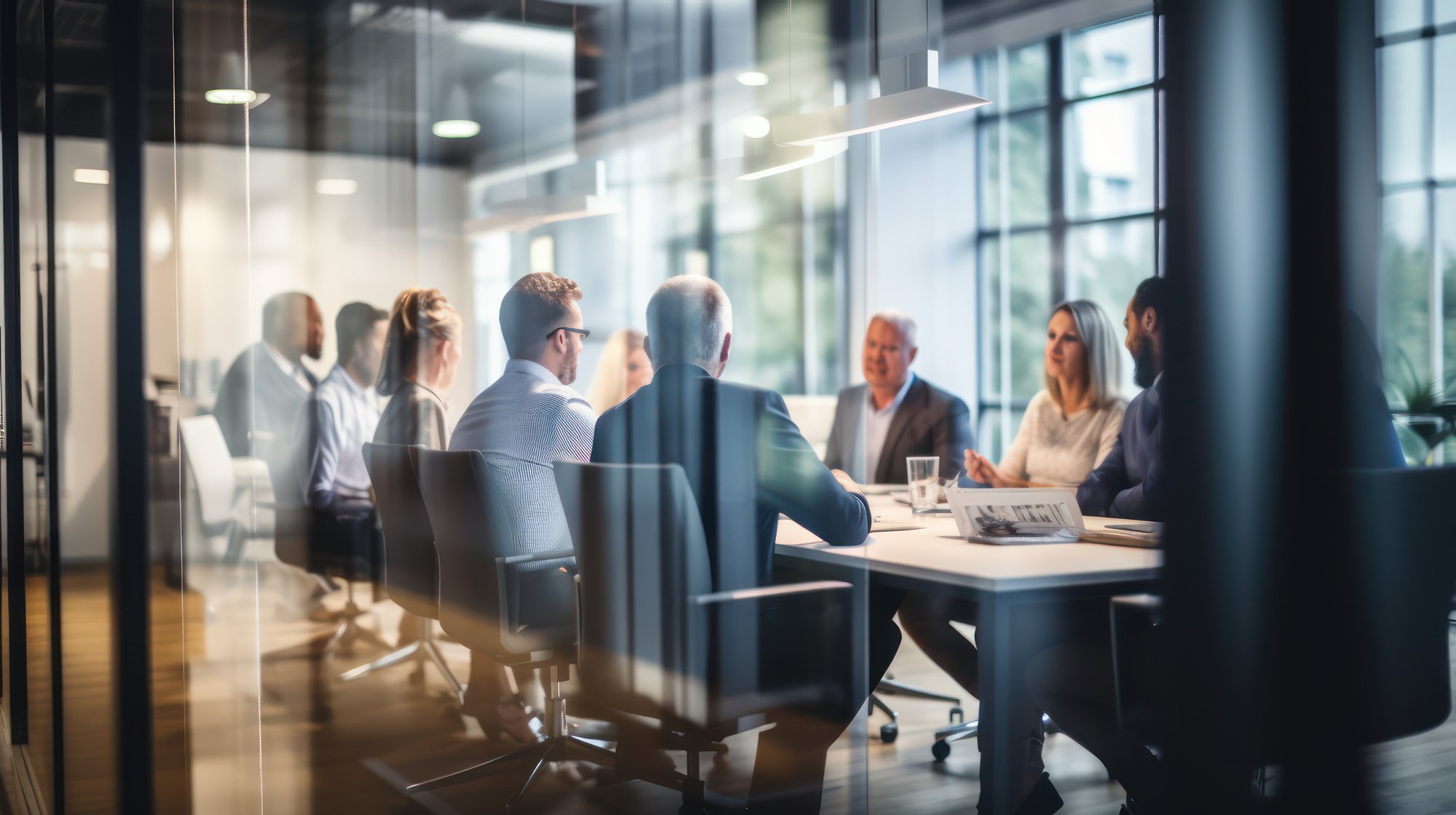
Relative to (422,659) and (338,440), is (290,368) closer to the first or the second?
(338,440)

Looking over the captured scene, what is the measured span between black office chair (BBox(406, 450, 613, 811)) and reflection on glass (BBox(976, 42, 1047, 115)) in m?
5.75

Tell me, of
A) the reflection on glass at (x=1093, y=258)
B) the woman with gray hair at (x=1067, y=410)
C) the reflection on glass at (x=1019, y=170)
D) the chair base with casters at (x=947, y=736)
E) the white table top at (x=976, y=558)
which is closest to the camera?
the white table top at (x=976, y=558)

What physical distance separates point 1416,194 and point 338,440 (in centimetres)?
178

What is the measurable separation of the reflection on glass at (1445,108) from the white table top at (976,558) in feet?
1.28

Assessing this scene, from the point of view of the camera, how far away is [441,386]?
189 centimetres

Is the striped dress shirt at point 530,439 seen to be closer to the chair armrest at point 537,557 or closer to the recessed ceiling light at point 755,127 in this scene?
the chair armrest at point 537,557

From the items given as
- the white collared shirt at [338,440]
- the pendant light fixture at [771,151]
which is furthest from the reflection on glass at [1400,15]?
the white collared shirt at [338,440]

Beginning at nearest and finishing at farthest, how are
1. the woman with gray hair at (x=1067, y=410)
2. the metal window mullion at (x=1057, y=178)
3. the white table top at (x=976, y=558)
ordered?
1. the white table top at (x=976, y=558)
2. the woman with gray hair at (x=1067, y=410)
3. the metal window mullion at (x=1057, y=178)

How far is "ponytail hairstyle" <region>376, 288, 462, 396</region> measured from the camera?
1829mm

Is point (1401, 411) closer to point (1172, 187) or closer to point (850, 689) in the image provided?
point (1172, 187)

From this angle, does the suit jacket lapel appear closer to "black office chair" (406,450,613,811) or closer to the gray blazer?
the gray blazer

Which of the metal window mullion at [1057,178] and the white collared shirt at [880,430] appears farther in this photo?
the metal window mullion at [1057,178]

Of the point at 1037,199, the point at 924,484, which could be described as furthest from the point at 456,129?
the point at 1037,199

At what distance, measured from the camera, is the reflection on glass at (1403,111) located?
911 mm
